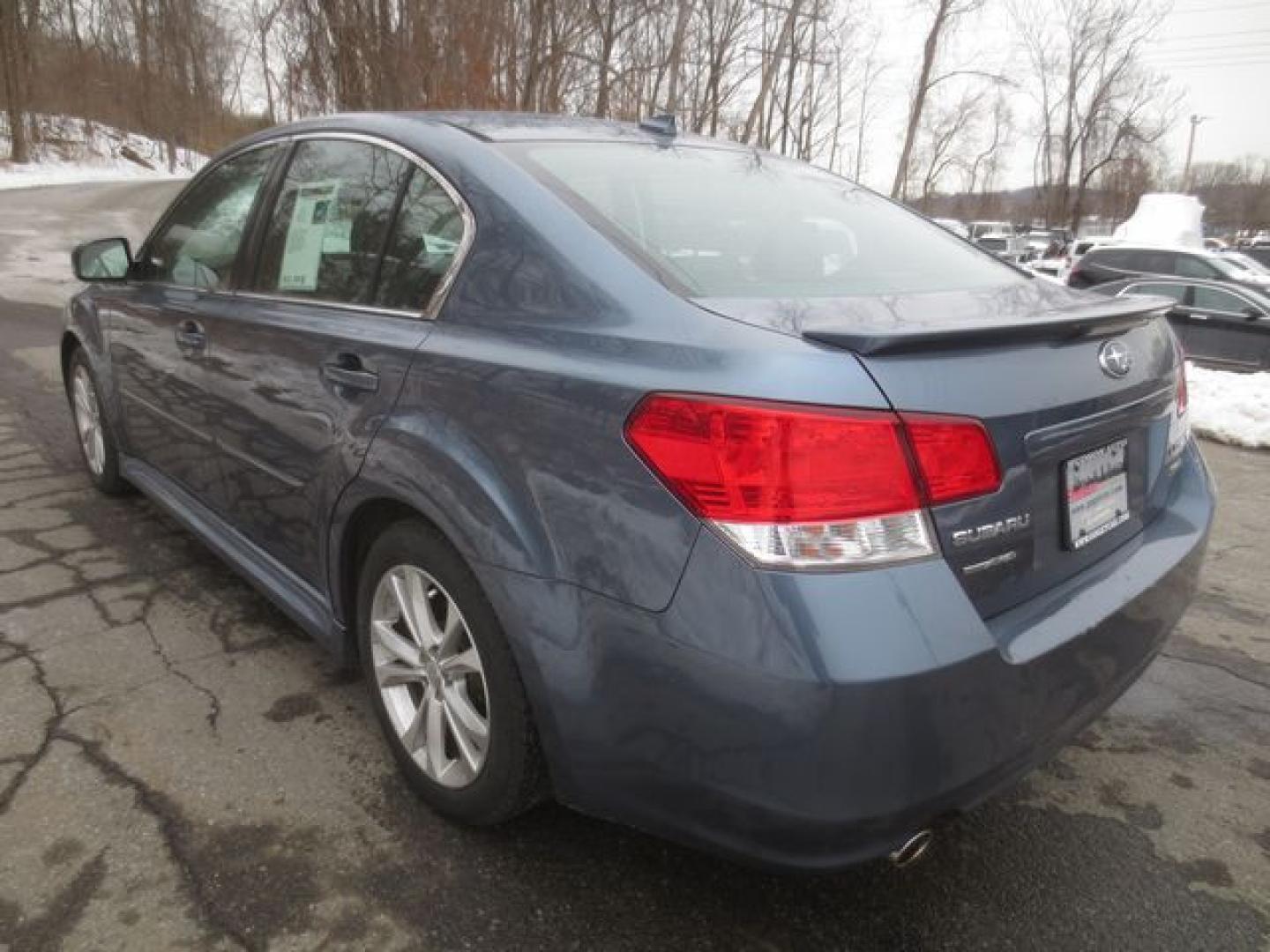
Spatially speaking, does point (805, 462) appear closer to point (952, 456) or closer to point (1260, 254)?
point (952, 456)

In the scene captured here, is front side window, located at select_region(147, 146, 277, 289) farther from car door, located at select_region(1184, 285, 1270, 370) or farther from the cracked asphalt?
car door, located at select_region(1184, 285, 1270, 370)

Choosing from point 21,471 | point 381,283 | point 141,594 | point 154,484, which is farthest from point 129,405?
point 381,283

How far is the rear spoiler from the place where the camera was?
1.49 meters

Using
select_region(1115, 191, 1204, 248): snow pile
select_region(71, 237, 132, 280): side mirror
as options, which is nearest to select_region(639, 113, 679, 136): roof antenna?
select_region(71, 237, 132, 280): side mirror

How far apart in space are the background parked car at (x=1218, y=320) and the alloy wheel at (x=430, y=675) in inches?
396

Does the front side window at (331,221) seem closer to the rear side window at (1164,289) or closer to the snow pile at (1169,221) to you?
the rear side window at (1164,289)

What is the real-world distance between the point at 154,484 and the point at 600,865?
2452 millimetres

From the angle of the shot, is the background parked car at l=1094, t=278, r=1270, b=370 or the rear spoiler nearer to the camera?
the rear spoiler

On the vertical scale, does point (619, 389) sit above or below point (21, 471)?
above

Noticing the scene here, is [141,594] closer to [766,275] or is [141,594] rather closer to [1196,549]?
[766,275]

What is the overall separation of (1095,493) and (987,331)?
0.48 meters

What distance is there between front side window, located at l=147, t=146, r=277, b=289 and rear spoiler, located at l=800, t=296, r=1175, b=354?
84.3 inches

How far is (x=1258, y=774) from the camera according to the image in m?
2.44

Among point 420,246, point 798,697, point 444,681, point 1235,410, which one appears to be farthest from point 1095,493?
point 1235,410
